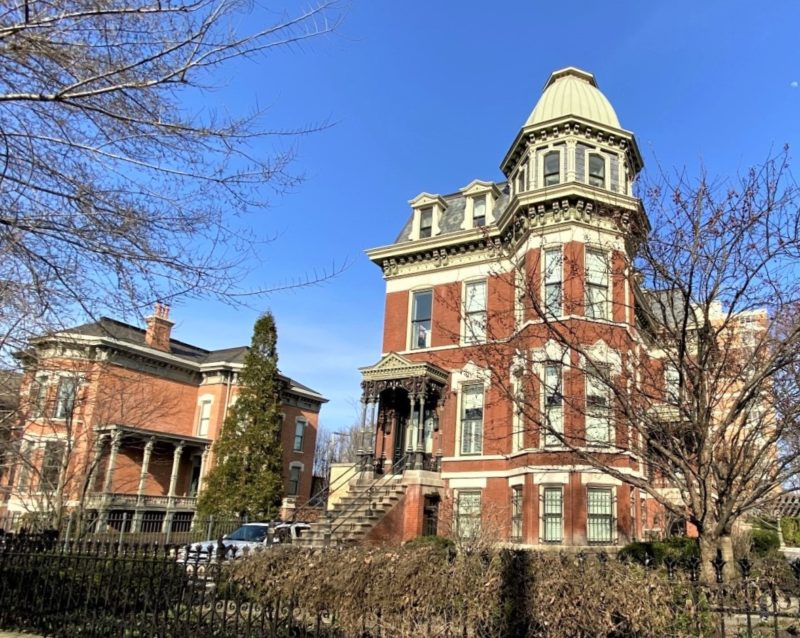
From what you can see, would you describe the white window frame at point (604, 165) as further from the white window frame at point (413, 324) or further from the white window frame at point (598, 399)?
the white window frame at point (598, 399)

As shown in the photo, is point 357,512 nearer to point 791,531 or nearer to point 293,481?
point 293,481

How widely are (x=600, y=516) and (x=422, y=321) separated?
9284mm

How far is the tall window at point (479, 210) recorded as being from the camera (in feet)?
76.8

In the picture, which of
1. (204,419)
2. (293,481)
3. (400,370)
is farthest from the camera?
(293,481)

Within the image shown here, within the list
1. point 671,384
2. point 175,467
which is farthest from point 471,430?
point 175,467

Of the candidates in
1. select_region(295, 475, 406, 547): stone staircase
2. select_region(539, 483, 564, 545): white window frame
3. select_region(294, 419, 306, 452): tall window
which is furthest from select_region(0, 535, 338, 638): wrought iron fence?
select_region(294, 419, 306, 452): tall window

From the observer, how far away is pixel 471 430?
68.9 ft

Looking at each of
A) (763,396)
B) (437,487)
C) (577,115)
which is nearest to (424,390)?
(437,487)

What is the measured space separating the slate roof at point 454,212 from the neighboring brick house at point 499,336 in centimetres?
7

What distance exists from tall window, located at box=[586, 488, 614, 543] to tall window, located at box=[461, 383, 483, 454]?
13.9ft

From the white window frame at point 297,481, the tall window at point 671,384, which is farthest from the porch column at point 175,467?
the tall window at point 671,384

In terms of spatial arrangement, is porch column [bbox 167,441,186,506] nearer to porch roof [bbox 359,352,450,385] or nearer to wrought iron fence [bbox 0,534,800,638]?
porch roof [bbox 359,352,450,385]

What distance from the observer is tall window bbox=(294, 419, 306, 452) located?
3953 centimetres

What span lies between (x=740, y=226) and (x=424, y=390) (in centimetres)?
1399
